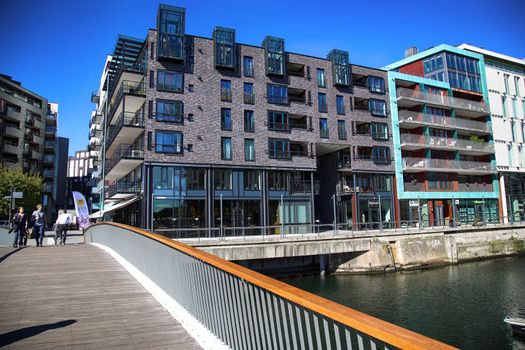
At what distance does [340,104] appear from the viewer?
40531 mm

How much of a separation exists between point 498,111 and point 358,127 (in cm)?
2372

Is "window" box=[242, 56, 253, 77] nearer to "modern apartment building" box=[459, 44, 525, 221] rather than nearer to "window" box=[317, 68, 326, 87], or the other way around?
"window" box=[317, 68, 326, 87]

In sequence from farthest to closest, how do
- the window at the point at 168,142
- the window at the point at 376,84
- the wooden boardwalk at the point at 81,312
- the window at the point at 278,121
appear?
the window at the point at 376,84
the window at the point at 278,121
the window at the point at 168,142
the wooden boardwalk at the point at 81,312

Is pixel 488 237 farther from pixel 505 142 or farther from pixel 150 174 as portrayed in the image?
pixel 150 174

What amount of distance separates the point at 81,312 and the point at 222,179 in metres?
26.6

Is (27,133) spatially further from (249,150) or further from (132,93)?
(249,150)

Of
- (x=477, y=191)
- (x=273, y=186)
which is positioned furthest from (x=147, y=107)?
(x=477, y=191)

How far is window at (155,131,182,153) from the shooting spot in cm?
3148

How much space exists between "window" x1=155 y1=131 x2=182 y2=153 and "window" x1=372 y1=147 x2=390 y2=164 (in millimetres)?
21567

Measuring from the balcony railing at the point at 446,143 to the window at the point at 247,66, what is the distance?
19833 mm

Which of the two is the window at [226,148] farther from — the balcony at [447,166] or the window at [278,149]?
the balcony at [447,166]

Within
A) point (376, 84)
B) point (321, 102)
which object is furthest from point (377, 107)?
point (321, 102)

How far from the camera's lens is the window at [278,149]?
35500mm

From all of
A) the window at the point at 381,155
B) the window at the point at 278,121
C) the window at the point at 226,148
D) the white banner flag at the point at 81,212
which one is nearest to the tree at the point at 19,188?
the white banner flag at the point at 81,212
